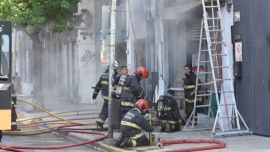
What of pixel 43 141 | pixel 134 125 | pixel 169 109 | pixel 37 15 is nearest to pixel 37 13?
pixel 37 15

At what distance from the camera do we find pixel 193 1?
1394 centimetres

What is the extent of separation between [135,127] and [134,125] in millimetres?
47

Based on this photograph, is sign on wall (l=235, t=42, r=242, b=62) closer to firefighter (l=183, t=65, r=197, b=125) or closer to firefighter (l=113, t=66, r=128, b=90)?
firefighter (l=183, t=65, r=197, b=125)

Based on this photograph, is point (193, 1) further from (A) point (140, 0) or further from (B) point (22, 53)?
(B) point (22, 53)

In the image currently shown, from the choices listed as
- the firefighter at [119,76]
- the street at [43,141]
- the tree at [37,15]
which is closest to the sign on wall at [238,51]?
the firefighter at [119,76]

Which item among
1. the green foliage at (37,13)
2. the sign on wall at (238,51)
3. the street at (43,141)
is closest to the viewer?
the street at (43,141)

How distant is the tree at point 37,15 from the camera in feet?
62.2

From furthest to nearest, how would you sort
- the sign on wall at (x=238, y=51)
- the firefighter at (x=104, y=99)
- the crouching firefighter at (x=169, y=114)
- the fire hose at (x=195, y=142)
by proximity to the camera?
the firefighter at (x=104, y=99) < the crouching firefighter at (x=169, y=114) < the sign on wall at (x=238, y=51) < the fire hose at (x=195, y=142)

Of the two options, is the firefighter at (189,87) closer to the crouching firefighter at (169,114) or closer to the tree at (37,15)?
the crouching firefighter at (169,114)

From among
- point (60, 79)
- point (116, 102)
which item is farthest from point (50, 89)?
point (116, 102)

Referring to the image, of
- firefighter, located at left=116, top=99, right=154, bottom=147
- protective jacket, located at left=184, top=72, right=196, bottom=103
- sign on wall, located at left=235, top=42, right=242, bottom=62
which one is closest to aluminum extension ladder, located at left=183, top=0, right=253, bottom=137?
sign on wall, located at left=235, top=42, right=242, bottom=62

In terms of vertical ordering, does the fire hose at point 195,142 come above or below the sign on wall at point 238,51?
below

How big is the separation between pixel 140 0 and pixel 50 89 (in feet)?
45.1

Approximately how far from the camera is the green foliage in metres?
18.9
